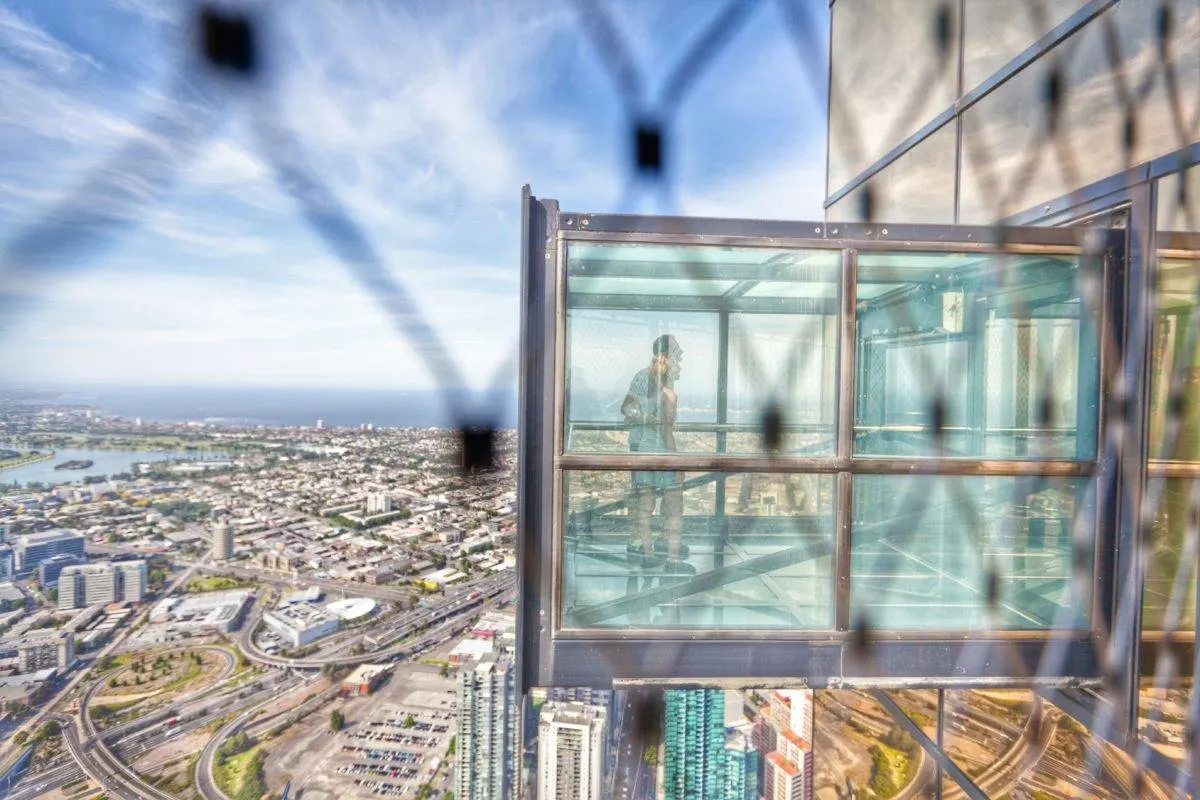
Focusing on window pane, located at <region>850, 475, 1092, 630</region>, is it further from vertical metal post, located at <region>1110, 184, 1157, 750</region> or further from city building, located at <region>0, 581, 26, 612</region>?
city building, located at <region>0, 581, 26, 612</region>

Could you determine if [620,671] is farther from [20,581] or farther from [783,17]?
[20,581]

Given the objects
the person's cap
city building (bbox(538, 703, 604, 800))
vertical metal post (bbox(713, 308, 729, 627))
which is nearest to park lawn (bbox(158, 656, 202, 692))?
city building (bbox(538, 703, 604, 800))

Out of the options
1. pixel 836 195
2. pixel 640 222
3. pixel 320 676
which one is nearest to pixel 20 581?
pixel 320 676

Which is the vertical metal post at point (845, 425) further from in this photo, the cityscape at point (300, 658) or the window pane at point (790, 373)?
the cityscape at point (300, 658)

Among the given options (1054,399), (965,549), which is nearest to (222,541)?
(965,549)

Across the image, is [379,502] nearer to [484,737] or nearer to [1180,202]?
[484,737]

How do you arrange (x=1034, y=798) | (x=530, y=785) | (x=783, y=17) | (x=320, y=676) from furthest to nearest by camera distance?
(x=320, y=676) → (x=530, y=785) → (x=783, y=17) → (x=1034, y=798)

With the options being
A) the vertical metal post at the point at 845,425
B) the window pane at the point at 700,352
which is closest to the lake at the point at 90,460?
the window pane at the point at 700,352

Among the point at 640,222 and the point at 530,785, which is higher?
the point at 640,222
